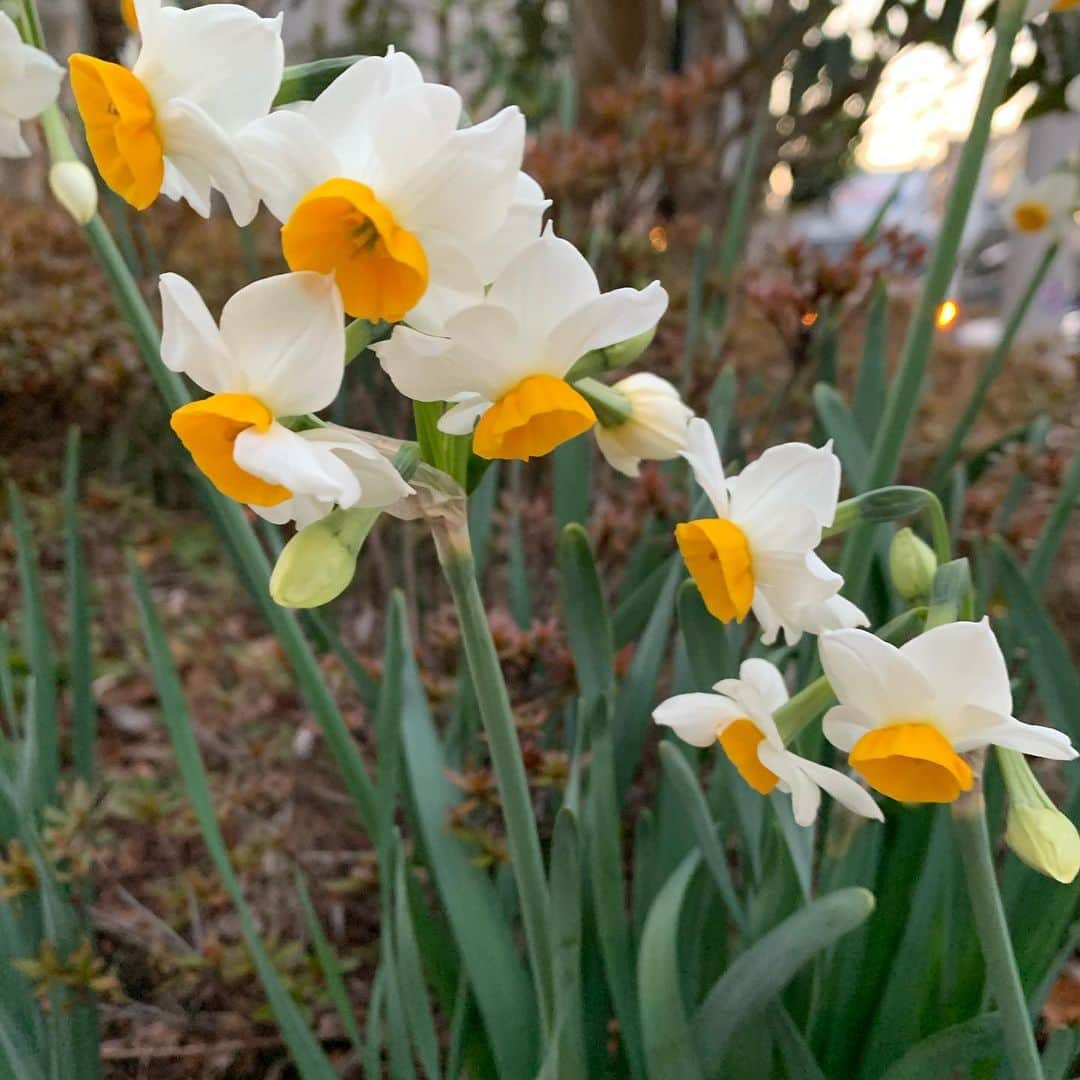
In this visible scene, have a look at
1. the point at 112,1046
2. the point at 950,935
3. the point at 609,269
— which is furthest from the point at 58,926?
the point at 609,269

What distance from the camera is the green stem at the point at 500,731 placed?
1.33 ft

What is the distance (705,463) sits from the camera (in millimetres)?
399

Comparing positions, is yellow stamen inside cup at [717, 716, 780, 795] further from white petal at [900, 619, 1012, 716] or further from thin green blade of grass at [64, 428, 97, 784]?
thin green blade of grass at [64, 428, 97, 784]

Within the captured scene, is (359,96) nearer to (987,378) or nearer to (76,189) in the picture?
(76,189)

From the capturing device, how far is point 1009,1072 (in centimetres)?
58

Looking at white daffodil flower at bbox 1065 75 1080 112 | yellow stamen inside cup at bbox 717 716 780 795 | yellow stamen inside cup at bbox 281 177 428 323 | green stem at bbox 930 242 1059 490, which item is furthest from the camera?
white daffodil flower at bbox 1065 75 1080 112

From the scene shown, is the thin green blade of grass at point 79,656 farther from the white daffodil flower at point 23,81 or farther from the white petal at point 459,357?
the white petal at point 459,357

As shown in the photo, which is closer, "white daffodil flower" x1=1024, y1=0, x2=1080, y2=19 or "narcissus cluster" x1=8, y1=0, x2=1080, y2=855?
"narcissus cluster" x1=8, y1=0, x2=1080, y2=855

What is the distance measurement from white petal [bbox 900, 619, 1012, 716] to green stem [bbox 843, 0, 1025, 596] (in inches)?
11.1

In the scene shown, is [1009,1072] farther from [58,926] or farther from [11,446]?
[11,446]

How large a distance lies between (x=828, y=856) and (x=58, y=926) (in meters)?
0.54

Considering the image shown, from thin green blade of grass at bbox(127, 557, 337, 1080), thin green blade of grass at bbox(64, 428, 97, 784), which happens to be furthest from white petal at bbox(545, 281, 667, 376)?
thin green blade of grass at bbox(64, 428, 97, 784)

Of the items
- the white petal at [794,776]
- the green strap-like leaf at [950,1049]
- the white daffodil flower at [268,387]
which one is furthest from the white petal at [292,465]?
the green strap-like leaf at [950,1049]

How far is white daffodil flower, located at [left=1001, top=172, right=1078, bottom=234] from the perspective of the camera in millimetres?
1146
